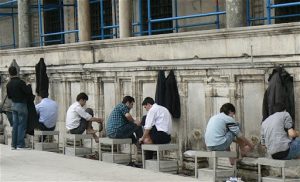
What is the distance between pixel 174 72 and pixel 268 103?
2884 millimetres

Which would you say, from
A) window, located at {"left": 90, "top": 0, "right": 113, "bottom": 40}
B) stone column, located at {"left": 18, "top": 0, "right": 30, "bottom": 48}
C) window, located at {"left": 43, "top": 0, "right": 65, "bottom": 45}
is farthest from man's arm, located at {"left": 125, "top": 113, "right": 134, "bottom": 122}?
window, located at {"left": 43, "top": 0, "right": 65, "bottom": 45}

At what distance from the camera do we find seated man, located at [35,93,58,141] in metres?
16.7

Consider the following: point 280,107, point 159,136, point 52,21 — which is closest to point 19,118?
point 159,136

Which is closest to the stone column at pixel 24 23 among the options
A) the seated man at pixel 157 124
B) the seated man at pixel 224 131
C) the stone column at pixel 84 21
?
the stone column at pixel 84 21

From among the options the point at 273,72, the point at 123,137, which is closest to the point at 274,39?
the point at 273,72

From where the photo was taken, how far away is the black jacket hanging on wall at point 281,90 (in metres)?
10.8

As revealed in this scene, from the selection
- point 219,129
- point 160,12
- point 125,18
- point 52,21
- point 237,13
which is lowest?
point 219,129

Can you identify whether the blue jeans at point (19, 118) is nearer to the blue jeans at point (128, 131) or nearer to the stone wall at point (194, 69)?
the stone wall at point (194, 69)

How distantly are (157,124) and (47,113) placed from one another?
4.71 m

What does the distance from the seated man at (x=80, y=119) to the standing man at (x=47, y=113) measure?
45.8 inches

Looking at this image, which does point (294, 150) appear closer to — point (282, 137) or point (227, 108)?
point (282, 137)

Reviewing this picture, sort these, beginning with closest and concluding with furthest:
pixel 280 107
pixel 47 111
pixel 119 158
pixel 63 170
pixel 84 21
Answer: pixel 280 107, pixel 63 170, pixel 119 158, pixel 47 111, pixel 84 21

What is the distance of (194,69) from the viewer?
12945 mm

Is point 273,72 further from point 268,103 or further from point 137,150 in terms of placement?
point 137,150
